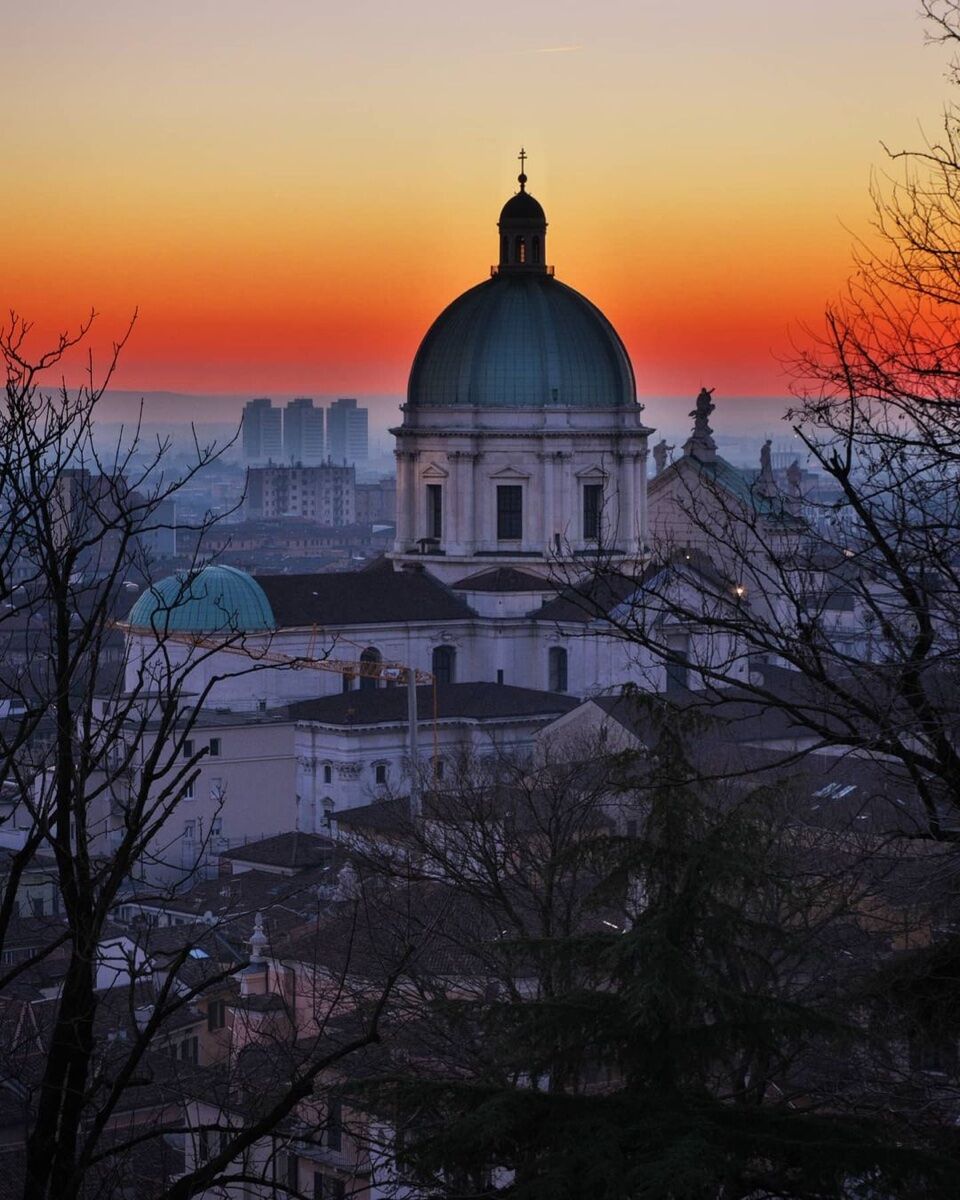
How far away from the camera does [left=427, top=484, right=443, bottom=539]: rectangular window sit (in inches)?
3241

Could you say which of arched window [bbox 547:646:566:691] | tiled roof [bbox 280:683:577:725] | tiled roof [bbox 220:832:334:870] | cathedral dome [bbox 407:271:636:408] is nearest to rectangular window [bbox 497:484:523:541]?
cathedral dome [bbox 407:271:636:408]

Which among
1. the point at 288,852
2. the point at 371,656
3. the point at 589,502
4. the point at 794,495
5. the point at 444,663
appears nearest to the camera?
the point at 794,495

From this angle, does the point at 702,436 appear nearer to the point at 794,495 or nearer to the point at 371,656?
the point at 371,656

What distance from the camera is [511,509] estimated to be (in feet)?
268

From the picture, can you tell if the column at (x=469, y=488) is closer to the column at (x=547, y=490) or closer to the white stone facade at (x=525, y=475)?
the white stone facade at (x=525, y=475)

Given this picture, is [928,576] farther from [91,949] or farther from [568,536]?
[568,536]

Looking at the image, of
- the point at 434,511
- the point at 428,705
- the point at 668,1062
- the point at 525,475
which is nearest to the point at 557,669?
the point at 525,475

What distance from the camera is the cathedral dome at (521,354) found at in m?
81.4

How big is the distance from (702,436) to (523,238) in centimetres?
1003

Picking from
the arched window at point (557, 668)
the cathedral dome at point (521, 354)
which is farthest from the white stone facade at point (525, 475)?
the arched window at point (557, 668)

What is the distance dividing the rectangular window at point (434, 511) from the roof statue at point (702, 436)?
11114 mm

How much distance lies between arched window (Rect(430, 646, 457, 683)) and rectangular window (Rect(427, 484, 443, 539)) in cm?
429

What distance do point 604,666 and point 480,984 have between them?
180ft

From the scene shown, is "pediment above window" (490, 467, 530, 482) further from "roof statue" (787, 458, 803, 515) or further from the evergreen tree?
the evergreen tree
